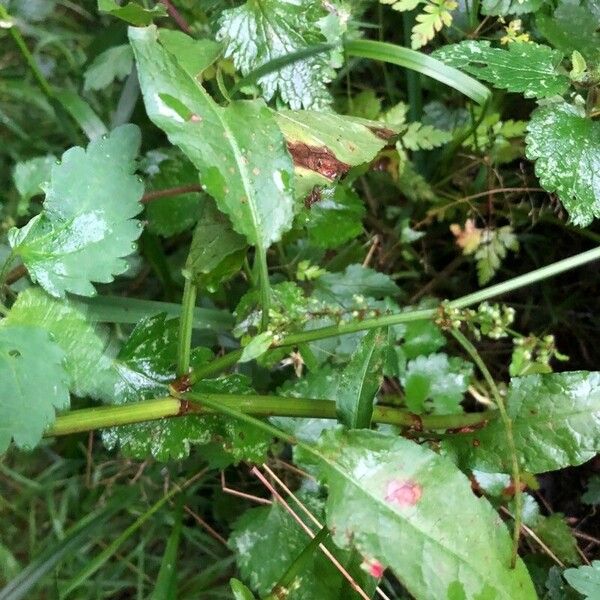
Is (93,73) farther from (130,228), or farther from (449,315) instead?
(449,315)

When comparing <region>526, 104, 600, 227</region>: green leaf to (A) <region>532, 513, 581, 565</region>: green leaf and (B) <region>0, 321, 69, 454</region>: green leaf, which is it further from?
(B) <region>0, 321, 69, 454</region>: green leaf

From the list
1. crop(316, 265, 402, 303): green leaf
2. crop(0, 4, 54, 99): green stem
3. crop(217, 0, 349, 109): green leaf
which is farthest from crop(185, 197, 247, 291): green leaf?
crop(0, 4, 54, 99): green stem

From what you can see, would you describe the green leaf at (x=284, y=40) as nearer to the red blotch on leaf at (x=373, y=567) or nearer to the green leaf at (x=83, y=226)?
the green leaf at (x=83, y=226)

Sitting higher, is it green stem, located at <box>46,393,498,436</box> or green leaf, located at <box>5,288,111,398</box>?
green leaf, located at <box>5,288,111,398</box>

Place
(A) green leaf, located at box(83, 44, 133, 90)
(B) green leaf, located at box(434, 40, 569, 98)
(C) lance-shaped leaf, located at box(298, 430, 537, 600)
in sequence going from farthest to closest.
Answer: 1. (A) green leaf, located at box(83, 44, 133, 90)
2. (B) green leaf, located at box(434, 40, 569, 98)
3. (C) lance-shaped leaf, located at box(298, 430, 537, 600)

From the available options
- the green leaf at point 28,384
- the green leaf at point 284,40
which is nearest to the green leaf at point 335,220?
the green leaf at point 284,40
